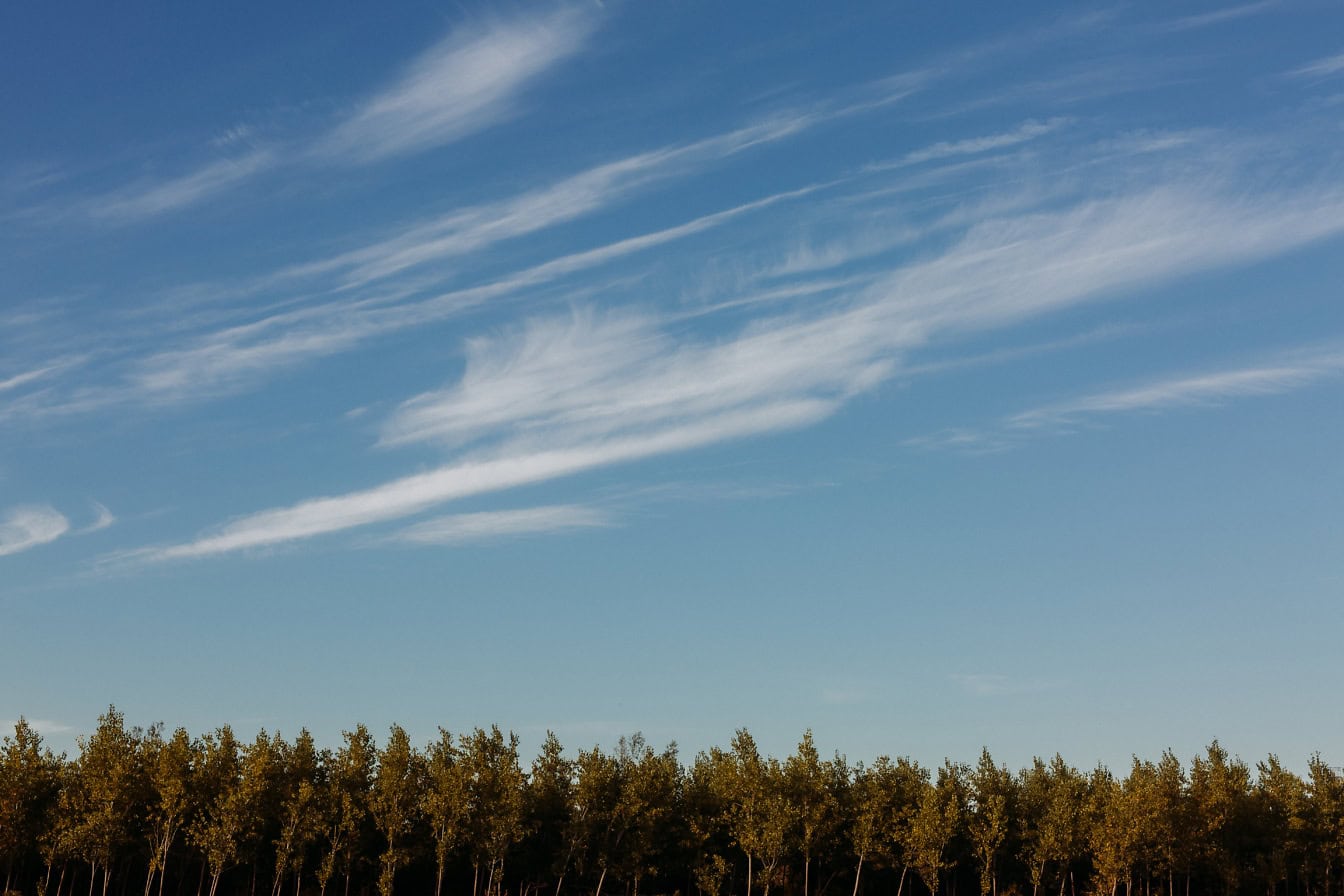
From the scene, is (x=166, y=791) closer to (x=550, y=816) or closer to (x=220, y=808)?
(x=220, y=808)

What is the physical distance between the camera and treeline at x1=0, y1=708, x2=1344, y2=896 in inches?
3686

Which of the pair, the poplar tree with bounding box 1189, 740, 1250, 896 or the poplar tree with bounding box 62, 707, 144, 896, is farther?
the poplar tree with bounding box 1189, 740, 1250, 896

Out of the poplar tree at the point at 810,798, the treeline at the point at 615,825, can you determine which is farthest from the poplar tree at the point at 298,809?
the poplar tree at the point at 810,798

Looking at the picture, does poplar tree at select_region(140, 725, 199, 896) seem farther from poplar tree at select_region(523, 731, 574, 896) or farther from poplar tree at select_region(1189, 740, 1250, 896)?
poplar tree at select_region(1189, 740, 1250, 896)

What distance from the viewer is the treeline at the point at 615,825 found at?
93.6 metres

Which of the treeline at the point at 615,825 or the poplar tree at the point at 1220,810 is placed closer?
Result: the treeline at the point at 615,825

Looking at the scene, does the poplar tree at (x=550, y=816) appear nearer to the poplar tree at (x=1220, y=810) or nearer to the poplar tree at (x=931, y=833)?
the poplar tree at (x=931, y=833)

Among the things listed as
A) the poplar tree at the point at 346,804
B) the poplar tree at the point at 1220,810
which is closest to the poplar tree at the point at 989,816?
the poplar tree at the point at 1220,810

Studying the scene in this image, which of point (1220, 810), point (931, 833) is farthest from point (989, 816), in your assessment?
point (1220, 810)

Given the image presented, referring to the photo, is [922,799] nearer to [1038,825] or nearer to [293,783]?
[1038,825]

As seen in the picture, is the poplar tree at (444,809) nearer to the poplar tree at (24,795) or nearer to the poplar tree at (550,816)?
the poplar tree at (550,816)

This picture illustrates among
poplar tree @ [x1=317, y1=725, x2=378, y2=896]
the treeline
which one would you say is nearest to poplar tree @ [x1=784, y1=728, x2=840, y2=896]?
the treeline

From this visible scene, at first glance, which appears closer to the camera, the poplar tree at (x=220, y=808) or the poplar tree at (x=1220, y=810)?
the poplar tree at (x=220, y=808)

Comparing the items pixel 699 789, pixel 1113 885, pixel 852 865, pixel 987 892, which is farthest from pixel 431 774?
pixel 1113 885
